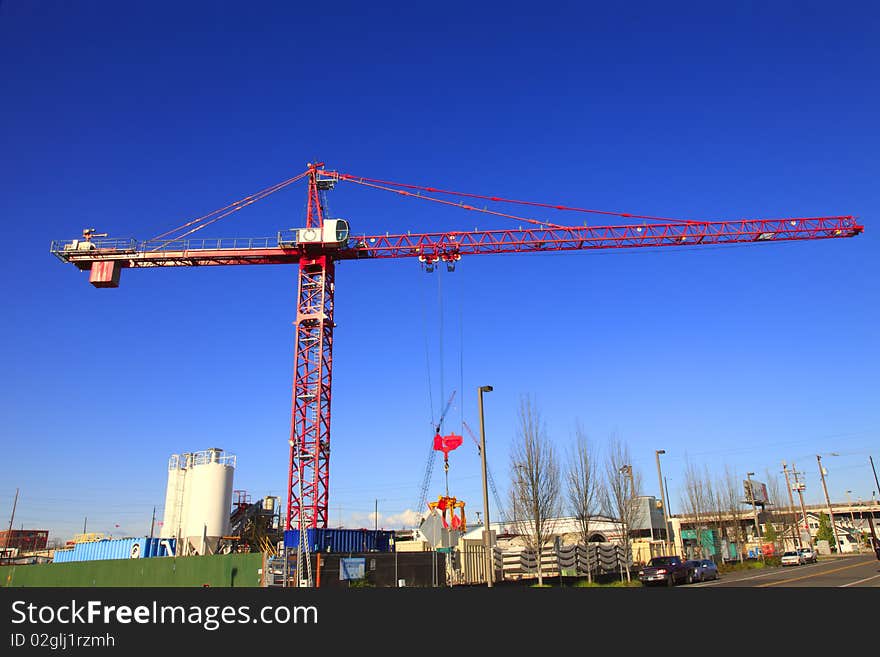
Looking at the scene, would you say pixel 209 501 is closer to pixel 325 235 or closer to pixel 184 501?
pixel 184 501

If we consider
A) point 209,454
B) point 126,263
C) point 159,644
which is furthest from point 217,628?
point 126,263

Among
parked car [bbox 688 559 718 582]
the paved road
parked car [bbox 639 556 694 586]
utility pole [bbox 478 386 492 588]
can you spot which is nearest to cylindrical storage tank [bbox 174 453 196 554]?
utility pole [bbox 478 386 492 588]

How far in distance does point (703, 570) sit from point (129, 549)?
38.0 metres

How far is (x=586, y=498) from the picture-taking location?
34000 mm

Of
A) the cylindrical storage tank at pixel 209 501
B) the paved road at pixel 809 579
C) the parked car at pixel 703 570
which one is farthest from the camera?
the cylindrical storage tank at pixel 209 501

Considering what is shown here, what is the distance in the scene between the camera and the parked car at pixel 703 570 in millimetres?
34062

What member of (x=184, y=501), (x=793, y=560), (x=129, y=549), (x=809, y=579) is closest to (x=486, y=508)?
(x=809, y=579)

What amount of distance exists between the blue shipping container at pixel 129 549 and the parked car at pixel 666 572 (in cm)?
3259

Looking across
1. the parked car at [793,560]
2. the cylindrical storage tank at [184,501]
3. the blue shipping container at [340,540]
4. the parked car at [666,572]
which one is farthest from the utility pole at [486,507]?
the parked car at [793,560]

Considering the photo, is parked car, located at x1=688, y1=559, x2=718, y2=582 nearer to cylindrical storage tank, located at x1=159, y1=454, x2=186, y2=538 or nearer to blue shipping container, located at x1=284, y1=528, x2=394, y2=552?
blue shipping container, located at x1=284, y1=528, x2=394, y2=552

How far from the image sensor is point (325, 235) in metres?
51.8

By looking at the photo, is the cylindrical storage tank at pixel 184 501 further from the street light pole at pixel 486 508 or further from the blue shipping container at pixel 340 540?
the street light pole at pixel 486 508

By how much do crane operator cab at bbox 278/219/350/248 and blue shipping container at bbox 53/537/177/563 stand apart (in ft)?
81.4

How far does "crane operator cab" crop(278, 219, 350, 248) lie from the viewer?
169 ft
